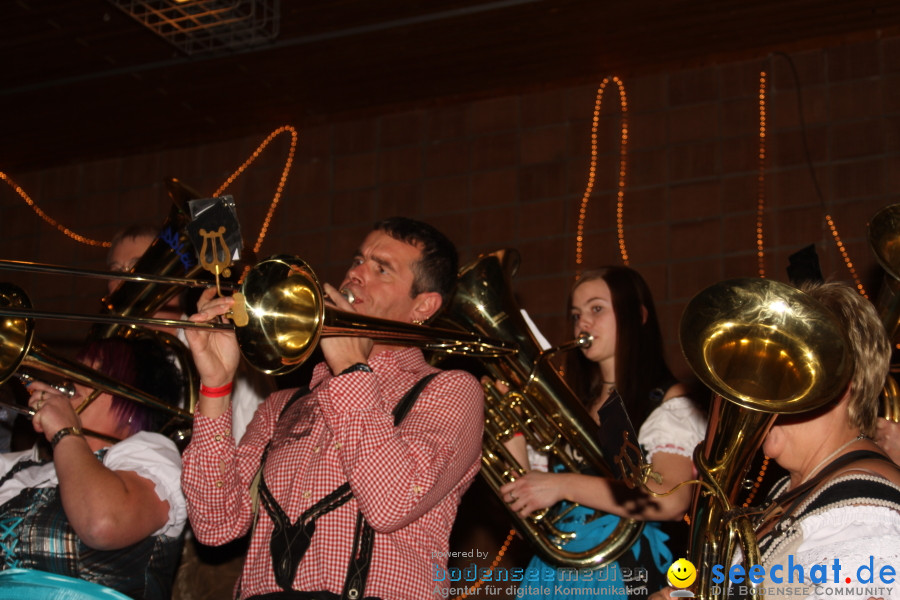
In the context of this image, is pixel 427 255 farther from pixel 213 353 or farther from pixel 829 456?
pixel 829 456

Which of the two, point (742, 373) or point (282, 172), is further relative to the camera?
point (282, 172)

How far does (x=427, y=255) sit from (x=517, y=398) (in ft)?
1.82

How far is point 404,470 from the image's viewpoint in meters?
Answer: 2.14

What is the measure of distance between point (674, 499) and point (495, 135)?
2697mm

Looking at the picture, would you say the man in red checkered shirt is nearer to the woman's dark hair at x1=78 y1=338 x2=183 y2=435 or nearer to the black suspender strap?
the black suspender strap

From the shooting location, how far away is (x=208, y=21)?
176 inches

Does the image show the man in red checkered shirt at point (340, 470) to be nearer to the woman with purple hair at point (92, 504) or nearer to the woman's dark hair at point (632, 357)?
the woman with purple hair at point (92, 504)

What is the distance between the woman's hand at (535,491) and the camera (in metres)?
2.82

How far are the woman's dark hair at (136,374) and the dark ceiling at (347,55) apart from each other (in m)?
1.79

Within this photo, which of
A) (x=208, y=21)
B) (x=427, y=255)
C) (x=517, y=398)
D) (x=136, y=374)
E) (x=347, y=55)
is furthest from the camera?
(x=347, y=55)

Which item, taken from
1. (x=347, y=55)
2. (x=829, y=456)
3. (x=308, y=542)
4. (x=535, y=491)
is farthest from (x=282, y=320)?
(x=347, y=55)

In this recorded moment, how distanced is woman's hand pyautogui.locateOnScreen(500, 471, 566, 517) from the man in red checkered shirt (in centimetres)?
44

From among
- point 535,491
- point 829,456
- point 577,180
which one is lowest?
point 535,491

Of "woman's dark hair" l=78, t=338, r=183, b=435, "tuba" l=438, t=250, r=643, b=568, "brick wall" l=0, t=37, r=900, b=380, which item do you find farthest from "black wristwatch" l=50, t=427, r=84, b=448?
"brick wall" l=0, t=37, r=900, b=380
